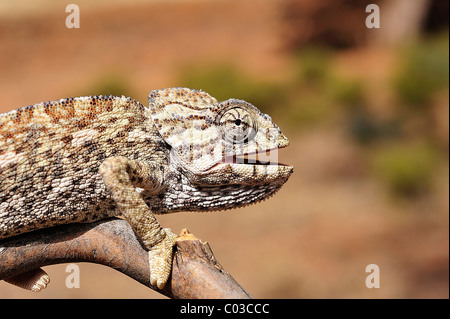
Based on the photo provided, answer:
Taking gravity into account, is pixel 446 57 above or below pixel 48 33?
below

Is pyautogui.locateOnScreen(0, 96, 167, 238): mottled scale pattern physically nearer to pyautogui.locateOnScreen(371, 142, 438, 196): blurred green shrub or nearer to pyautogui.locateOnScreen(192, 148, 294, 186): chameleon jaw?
pyautogui.locateOnScreen(192, 148, 294, 186): chameleon jaw

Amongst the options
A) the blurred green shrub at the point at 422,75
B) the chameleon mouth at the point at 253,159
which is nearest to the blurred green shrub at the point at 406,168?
the blurred green shrub at the point at 422,75

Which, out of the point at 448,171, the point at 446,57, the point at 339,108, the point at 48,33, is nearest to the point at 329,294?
the point at 448,171

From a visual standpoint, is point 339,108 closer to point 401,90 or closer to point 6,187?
point 401,90

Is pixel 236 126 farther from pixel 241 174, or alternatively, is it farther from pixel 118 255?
pixel 118 255

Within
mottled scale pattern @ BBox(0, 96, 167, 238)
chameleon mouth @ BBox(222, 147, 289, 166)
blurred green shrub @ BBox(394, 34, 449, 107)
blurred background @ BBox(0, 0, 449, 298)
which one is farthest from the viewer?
blurred green shrub @ BBox(394, 34, 449, 107)

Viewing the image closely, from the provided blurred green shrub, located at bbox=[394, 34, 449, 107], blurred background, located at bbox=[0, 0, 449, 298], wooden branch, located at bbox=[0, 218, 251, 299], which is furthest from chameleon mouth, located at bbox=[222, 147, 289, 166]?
blurred green shrub, located at bbox=[394, 34, 449, 107]

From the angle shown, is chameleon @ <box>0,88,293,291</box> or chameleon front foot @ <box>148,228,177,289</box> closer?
chameleon front foot @ <box>148,228,177,289</box>

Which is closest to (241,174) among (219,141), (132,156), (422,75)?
(219,141)
